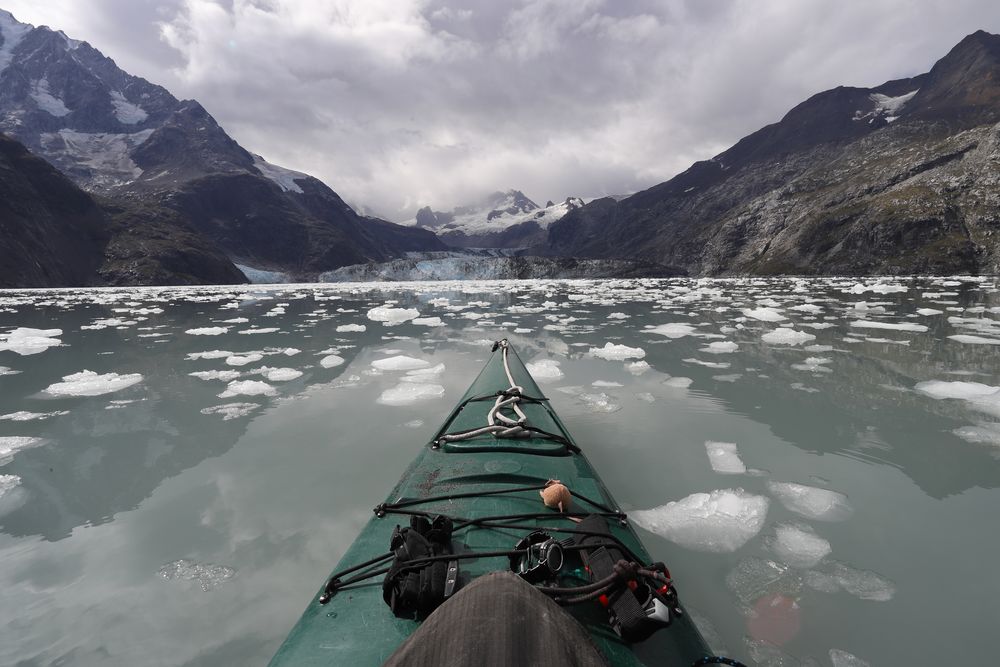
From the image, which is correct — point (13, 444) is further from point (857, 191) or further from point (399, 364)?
point (857, 191)

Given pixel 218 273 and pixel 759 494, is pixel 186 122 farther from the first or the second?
pixel 759 494

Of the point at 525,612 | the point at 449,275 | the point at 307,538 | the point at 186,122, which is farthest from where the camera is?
the point at 186,122

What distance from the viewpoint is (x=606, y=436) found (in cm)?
518

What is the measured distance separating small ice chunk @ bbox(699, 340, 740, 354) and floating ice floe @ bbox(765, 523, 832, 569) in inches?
272

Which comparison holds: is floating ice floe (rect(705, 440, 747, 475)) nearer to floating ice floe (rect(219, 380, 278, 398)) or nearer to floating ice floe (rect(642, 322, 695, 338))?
floating ice floe (rect(219, 380, 278, 398))

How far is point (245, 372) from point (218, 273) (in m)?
105

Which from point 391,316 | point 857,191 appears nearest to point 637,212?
point 857,191

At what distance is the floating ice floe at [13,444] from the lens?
15.6 ft

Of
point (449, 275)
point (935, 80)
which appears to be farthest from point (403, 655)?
point (935, 80)

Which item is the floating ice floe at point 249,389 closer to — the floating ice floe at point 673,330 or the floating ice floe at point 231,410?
the floating ice floe at point 231,410

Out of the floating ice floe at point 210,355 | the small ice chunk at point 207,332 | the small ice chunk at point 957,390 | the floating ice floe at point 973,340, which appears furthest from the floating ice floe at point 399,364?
the floating ice floe at point 973,340

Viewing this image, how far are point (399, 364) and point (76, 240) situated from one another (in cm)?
10782

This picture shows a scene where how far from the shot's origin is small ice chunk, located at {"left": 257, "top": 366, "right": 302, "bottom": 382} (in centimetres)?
784

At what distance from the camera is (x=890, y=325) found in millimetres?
12367
